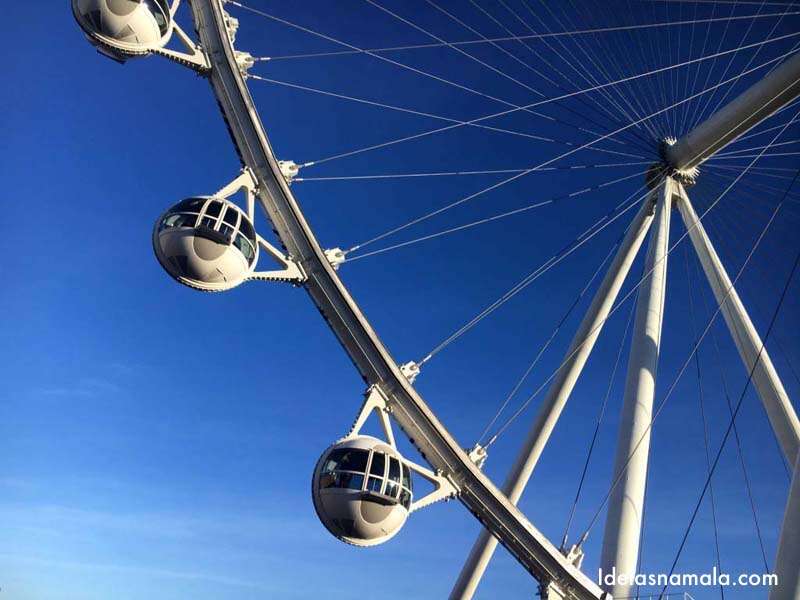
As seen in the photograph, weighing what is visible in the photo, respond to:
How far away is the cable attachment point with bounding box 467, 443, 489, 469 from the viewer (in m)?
16.5

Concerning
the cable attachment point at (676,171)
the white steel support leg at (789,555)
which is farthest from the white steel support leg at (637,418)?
the white steel support leg at (789,555)

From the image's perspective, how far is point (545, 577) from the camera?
16.8 meters

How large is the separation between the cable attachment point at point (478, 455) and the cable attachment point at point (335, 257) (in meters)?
4.54

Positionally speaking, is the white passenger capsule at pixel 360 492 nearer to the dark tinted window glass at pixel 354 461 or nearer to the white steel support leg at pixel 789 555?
the dark tinted window glass at pixel 354 461

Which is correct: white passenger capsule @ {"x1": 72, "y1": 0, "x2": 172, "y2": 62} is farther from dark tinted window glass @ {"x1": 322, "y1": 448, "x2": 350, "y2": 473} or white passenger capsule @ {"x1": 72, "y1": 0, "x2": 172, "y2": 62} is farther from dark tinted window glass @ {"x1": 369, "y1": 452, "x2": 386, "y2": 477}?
dark tinted window glass @ {"x1": 369, "y1": 452, "x2": 386, "y2": 477}

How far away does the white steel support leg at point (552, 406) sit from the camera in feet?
58.1

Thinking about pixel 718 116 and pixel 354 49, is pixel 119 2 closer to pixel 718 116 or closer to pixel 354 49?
pixel 354 49

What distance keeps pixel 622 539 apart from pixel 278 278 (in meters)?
8.36

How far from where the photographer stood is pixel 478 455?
1661 centimetres

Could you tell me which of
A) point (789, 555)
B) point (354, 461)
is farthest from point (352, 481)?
point (789, 555)

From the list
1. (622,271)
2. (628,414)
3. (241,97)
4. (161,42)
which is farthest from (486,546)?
(161,42)

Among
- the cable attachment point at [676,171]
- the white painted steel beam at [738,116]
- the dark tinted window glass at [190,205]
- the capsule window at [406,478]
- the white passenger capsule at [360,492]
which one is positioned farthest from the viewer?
the cable attachment point at [676,171]

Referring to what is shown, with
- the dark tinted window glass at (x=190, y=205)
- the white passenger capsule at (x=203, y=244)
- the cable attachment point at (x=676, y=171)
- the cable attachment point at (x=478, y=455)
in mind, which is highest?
the cable attachment point at (x=676, y=171)

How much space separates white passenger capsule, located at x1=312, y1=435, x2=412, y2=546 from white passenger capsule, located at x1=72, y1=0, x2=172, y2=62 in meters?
8.21
